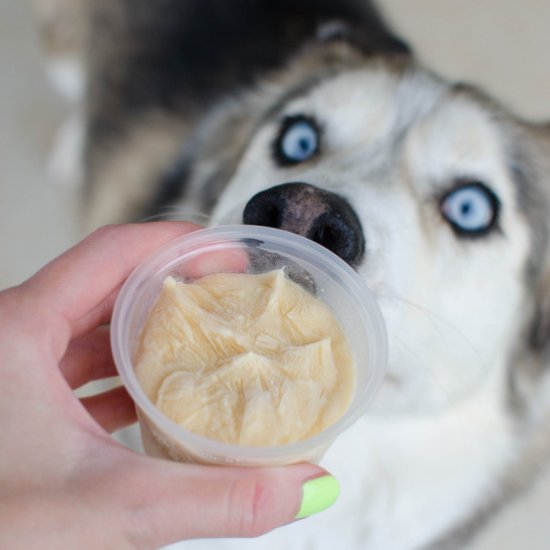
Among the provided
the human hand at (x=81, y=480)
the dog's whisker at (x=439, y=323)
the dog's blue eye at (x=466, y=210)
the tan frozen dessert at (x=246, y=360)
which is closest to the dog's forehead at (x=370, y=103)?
the dog's blue eye at (x=466, y=210)

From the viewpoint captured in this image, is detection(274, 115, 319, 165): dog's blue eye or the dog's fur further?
detection(274, 115, 319, 165): dog's blue eye

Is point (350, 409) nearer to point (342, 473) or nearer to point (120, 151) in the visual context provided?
point (342, 473)

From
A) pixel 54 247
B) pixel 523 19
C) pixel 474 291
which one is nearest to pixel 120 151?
pixel 54 247

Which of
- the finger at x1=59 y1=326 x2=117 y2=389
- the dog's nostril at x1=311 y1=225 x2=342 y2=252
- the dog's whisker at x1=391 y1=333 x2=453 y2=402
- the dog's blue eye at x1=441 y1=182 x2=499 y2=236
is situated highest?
the dog's blue eye at x1=441 y1=182 x2=499 y2=236

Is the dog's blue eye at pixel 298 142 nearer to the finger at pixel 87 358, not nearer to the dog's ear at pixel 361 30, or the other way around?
the dog's ear at pixel 361 30

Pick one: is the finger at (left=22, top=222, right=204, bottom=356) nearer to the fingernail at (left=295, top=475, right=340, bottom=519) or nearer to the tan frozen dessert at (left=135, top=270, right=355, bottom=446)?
the tan frozen dessert at (left=135, top=270, right=355, bottom=446)

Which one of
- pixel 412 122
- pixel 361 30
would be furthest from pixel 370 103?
pixel 361 30

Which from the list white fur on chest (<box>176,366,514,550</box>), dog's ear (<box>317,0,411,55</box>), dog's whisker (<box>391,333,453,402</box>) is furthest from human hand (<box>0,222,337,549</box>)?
dog's ear (<box>317,0,411,55</box>)
